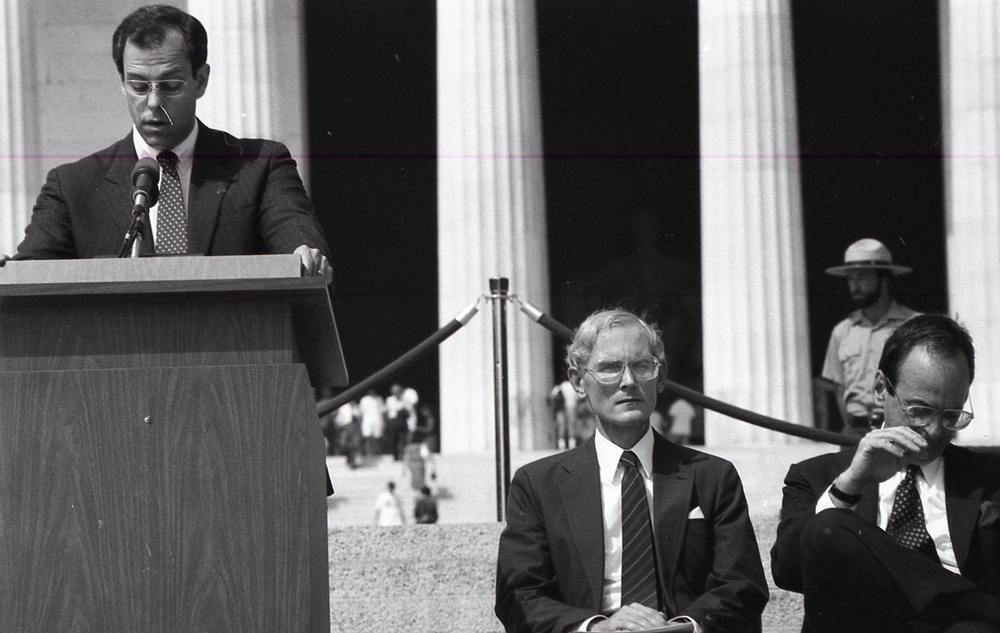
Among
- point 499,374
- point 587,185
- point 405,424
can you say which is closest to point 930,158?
point 587,185

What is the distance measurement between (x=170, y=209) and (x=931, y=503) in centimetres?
394

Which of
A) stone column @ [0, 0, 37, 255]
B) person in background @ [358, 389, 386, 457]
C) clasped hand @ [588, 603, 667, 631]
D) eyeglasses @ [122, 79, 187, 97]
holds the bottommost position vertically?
person in background @ [358, 389, 386, 457]

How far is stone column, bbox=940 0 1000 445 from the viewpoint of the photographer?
30547 millimetres

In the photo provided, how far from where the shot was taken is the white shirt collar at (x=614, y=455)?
7.73m

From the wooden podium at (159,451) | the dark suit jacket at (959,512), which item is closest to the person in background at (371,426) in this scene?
the dark suit jacket at (959,512)

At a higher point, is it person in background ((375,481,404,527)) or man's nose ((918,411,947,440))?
man's nose ((918,411,947,440))

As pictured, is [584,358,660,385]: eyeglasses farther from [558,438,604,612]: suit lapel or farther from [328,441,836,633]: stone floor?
[328,441,836,633]: stone floor

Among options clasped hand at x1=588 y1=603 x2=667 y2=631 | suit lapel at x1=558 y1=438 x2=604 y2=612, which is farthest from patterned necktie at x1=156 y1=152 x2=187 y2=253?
clasped hand at x1=588 y1=603 x2=667 y2=631

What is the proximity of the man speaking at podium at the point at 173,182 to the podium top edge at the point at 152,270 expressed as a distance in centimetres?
137

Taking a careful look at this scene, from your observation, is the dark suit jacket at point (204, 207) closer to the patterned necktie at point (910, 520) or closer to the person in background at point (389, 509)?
the patterned necktie at point (910, 520)

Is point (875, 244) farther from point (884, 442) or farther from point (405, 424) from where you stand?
point (405, 424)

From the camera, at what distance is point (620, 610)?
23.3ft

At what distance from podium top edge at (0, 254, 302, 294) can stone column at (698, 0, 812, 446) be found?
1025 inches

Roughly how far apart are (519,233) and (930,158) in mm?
25779
